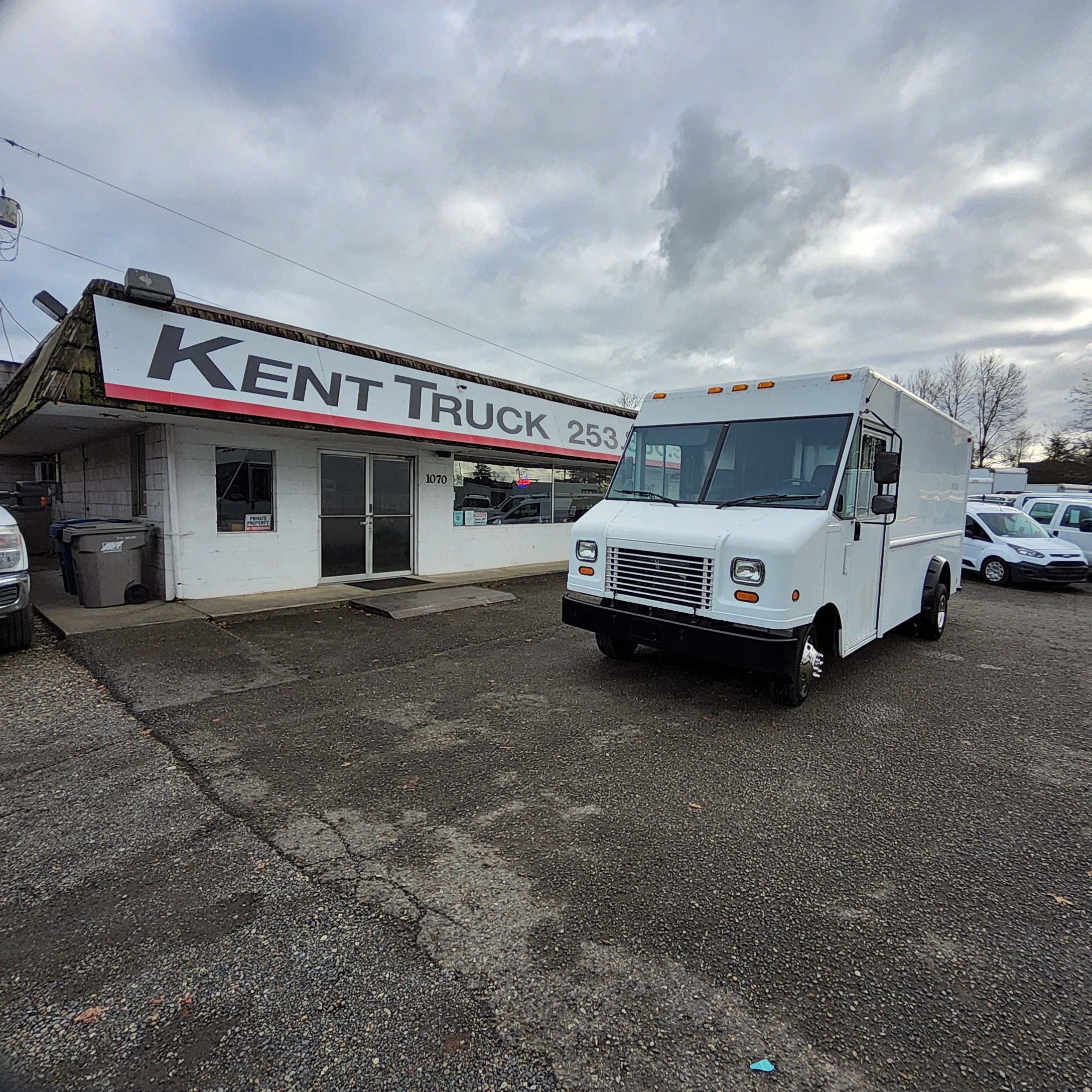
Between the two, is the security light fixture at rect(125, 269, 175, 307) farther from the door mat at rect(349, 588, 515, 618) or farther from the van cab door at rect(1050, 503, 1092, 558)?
the van cab door at rect(1050, 503, 1092, 558)

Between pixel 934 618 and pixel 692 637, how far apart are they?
15.6 feet

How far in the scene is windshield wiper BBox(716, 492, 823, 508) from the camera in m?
5.08

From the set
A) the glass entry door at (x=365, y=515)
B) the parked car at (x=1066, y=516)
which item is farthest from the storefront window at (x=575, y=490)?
the parked car at (x=1066, y=516)

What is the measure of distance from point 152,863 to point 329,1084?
1.64 meters

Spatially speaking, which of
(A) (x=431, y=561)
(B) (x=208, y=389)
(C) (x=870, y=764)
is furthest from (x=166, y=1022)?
(A) (x=431, y=561)

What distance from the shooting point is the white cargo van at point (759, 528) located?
4699 mm

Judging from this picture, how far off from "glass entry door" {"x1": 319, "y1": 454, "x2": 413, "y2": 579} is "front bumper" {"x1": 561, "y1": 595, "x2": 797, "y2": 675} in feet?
19.6

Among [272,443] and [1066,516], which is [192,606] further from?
[1066,516]

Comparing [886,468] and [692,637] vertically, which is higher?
[886,468]

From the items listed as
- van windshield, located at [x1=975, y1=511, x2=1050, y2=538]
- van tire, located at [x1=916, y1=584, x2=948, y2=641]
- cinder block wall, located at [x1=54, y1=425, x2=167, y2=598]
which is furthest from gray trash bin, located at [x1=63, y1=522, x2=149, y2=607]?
van windshield, located at [x1=975, y1=511, x2=1050, y2=538]

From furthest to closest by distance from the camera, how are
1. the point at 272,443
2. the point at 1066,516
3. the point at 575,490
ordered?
the point at 1066,516 → the point at 575,490 → the point at 272,443

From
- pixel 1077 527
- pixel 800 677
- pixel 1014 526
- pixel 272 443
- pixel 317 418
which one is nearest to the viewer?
pixel 800 677

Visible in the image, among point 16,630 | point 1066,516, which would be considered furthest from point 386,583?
point 1066,516

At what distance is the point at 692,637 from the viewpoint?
16.1ft
